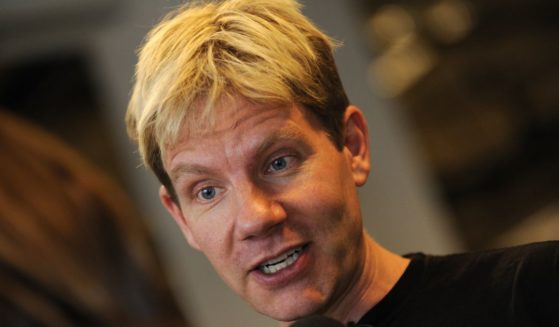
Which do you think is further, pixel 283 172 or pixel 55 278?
pixel 55 278

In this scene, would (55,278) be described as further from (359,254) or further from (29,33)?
(29,33)

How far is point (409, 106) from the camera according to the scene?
614cm

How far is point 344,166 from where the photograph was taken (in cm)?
141

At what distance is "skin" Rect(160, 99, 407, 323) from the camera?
1302 mm

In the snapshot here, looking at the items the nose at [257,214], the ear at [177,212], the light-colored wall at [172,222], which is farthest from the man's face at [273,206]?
the light-colored wall at [172,222]

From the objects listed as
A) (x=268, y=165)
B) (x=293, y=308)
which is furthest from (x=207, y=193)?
(x=293, y=308)

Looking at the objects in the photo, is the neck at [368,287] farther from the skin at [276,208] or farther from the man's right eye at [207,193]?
the man's right eye at [207,193]

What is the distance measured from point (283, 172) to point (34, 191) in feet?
1.49

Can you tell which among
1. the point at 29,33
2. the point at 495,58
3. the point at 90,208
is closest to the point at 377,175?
the point at 29,33

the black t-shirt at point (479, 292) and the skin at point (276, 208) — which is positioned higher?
the skin at point (276, 208)

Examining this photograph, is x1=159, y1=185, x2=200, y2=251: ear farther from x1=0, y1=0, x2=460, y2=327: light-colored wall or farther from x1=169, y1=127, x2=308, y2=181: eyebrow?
x1=0, y1=0, x2=460, y2=327: light-colored wall

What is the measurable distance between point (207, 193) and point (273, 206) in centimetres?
12

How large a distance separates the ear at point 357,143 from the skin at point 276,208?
6 centimetres

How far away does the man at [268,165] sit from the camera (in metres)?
1.31
